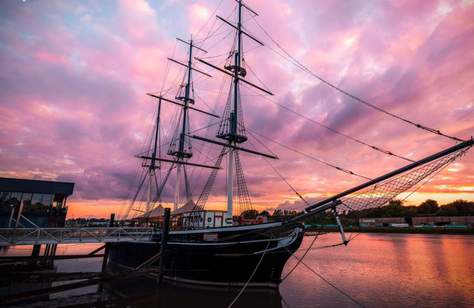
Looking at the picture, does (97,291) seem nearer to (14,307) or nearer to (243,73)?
(14,307)

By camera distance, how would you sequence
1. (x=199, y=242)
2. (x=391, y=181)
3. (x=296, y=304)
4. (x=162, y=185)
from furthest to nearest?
(x=162, y=185), (x=199, y=242), (x=296, y=304), (x=391, y=181)

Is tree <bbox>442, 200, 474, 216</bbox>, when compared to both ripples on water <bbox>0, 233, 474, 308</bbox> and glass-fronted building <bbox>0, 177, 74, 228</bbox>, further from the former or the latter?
glass-fronted building <bbox>0, 177, 74, 228</bbox>

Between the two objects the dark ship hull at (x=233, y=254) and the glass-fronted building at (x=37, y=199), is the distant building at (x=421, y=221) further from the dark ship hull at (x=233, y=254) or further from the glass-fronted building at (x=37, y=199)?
the glass-fronted building at (x=37, y=199)

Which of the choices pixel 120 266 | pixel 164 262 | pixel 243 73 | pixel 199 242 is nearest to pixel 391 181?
pixel 199 242

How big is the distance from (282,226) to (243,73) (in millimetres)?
15902

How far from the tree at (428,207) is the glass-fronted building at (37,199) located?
148059 millimetres

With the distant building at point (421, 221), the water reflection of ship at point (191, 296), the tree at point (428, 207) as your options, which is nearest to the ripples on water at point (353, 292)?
the water reflection of ship at point (191, 296)

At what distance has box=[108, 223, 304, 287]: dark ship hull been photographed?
51.3 ft

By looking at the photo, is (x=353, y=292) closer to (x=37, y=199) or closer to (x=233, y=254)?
(x=233, y=254)

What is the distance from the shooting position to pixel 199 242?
56.4 ft

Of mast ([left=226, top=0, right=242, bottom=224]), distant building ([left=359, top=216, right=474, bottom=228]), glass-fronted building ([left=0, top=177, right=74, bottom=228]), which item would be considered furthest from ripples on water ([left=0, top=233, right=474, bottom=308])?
distant building ([left=359, top=216, right=474, bottom=228])

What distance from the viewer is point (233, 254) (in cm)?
1616

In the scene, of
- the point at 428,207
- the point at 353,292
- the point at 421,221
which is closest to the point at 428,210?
the point at 428,207

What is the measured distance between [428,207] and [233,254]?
148275 mm
